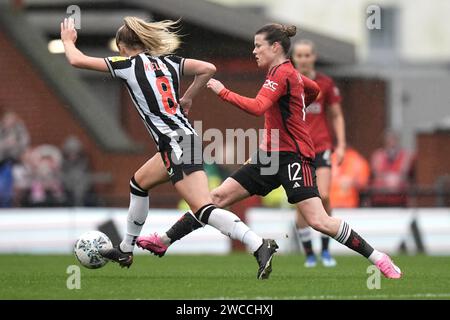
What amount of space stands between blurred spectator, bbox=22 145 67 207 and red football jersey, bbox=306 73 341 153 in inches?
224

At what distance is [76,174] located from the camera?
20.0 metres

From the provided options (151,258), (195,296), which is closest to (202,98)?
(151,258)

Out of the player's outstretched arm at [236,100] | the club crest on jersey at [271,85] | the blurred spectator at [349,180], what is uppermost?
the club crest on jersey at [271,85]

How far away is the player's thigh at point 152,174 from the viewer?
1128cm

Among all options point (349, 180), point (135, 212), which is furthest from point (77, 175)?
point (135, 212)

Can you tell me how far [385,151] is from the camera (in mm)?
20609

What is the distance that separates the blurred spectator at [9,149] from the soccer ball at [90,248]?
776 cm

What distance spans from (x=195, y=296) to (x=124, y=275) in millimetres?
2195

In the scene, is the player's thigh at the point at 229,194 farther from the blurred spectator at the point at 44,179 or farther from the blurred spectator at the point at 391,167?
the blurred spectator at the point at 391,167

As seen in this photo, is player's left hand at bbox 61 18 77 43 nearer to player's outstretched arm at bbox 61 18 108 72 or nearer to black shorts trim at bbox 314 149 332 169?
player's outstretched arm at bbox 61 18 108 72

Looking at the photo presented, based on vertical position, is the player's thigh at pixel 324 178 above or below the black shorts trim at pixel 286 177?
below

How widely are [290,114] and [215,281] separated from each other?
4.95 feet

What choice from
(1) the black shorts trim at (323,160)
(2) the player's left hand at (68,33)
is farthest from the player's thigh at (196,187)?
(1) the black shorts trim at (323,160)

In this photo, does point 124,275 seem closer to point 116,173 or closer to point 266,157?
point 266,157
